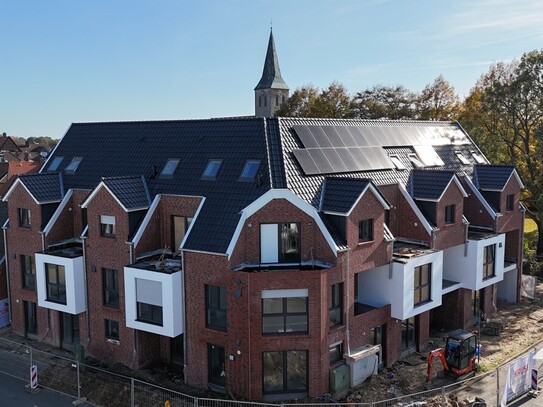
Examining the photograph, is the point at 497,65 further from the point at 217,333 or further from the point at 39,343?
the point at 39,343

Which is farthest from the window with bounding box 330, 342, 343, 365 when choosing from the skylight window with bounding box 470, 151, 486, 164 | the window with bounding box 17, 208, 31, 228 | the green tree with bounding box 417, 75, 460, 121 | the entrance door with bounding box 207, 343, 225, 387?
the green tree with bounding box 417, 75, 460, 121

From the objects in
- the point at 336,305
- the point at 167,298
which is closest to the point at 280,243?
the point at 336,305

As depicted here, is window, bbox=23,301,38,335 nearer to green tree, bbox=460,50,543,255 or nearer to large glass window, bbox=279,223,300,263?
large glass window, bbox=279,223,300,263

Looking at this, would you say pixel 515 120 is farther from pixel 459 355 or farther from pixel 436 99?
pixel 459 355

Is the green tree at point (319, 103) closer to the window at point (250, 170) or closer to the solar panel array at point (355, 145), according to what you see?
the solar panel array at point (355, 145)

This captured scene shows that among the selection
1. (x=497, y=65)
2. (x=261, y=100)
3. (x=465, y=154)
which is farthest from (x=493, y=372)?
(x=261, y=100)

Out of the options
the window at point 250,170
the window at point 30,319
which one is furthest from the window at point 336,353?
the window at point 30,319
